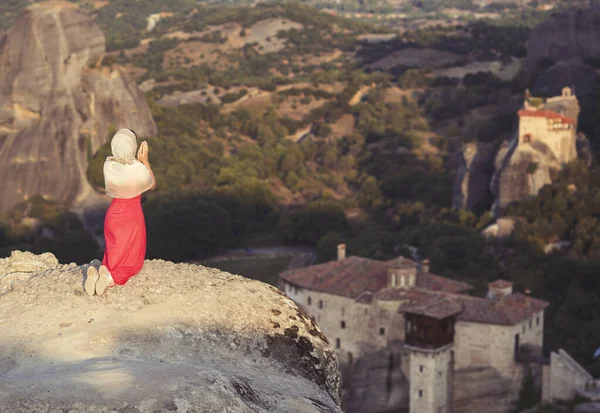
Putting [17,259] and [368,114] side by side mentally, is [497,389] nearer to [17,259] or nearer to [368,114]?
[17,259]

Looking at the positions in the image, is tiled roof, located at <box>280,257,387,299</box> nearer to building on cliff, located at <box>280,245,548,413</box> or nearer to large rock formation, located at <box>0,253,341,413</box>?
building on cliff, located at <box>280,245,548,413</box>

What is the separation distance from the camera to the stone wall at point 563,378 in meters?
35.8

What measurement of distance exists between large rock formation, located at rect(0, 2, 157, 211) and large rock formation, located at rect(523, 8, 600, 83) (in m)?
30.7

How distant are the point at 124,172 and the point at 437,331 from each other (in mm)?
29620

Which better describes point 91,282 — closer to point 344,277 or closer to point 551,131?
point 344,277

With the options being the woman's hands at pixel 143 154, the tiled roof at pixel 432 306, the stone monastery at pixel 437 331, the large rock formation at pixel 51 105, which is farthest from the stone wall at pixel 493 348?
the large rock formation at pixel 51 105

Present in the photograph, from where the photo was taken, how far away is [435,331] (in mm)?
37656

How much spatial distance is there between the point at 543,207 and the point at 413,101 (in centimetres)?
4336

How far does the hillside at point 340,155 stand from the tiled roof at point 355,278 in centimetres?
458

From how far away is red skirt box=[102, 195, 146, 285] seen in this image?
8.89 meters

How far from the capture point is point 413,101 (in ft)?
307

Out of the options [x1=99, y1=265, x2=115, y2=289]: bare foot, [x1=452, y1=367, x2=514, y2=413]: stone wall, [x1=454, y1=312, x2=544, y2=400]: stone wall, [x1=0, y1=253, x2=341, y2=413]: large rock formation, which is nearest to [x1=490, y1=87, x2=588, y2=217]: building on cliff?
[x1=454, y1=312, x2=544, y2=400]: stone wall

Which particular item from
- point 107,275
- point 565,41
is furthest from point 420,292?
point 565,41

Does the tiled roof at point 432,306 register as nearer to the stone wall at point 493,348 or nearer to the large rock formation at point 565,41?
the stone wall at point 493,348
